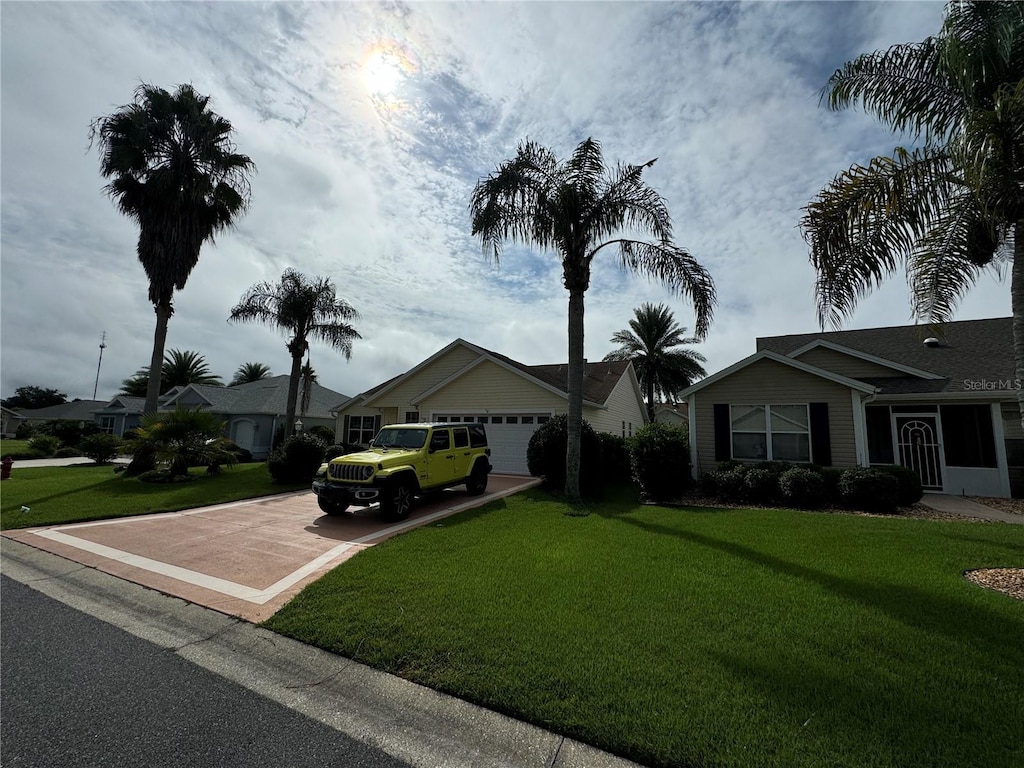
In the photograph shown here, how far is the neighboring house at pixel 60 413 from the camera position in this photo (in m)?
47.9

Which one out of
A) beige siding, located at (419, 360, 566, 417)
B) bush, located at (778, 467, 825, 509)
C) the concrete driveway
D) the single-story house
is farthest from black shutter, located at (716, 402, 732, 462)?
the single-story house

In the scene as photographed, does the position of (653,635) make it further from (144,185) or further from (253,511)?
(144,185)

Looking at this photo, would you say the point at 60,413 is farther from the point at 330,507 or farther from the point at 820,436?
the point at 820,436

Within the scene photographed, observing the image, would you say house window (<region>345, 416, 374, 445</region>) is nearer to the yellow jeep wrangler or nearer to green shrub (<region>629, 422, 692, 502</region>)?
the yellow jeep wrangler

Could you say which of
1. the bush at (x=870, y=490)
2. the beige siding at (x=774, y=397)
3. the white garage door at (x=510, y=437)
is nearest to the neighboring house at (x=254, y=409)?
the white garage door at (x=510, y=437)

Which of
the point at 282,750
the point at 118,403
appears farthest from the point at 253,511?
the point at 118,403

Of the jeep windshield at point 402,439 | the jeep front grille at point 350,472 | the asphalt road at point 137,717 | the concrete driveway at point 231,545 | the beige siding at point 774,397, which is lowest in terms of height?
the asphalt road at point 137,717

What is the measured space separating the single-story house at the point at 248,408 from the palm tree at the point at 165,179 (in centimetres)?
714

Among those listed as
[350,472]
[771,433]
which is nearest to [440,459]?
[350,472]

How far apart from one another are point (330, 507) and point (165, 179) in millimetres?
17489

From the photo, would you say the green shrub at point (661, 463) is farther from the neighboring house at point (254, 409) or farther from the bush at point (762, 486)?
the neighboring house at point (254, 409)

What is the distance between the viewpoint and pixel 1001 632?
415 cm

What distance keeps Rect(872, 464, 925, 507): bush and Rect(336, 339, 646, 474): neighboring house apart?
32.1ft

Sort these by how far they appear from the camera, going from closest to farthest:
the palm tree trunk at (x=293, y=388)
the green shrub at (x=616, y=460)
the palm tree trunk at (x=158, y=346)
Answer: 1. the green shrub at (x=616, y=460)
2. the palm tree trunk at (x=158, y=346)
3. the palm tree trunk at (x=293, y=388)
